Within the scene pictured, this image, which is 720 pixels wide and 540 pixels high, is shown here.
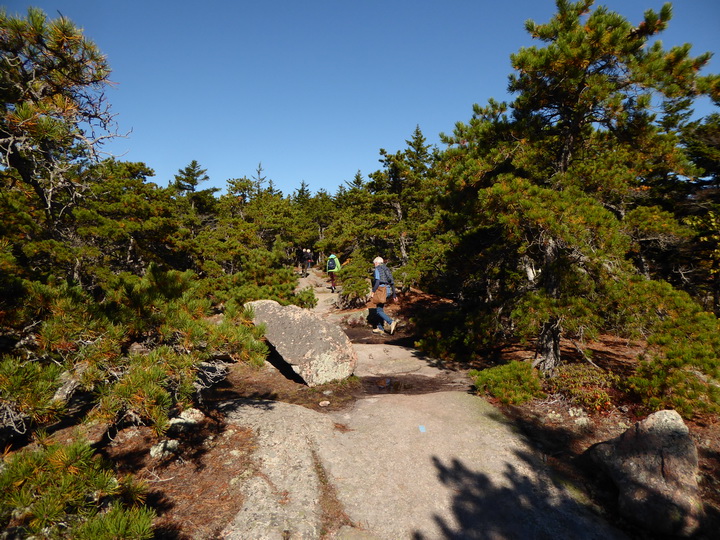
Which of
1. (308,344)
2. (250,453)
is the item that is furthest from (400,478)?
(308,344)

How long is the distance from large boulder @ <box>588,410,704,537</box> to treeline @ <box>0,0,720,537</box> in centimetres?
142

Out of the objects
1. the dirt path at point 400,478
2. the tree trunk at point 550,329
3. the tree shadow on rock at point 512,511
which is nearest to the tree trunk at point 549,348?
the tree trunk at point 550,329

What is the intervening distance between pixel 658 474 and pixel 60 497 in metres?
6.35

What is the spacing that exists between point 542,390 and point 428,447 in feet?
10.9

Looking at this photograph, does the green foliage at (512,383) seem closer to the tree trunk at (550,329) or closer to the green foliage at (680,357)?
the tree trunk at (550,329)

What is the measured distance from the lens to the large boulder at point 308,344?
8.45 m

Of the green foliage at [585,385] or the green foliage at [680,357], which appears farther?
the green foliage at [585,385]

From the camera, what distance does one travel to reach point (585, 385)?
22.4 feet

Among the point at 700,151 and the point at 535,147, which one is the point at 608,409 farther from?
the point at 700,151

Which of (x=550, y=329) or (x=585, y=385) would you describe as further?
(x=550, y=329)

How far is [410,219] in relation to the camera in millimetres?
20375

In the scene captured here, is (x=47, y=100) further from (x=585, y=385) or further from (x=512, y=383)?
(x=585, y=385)

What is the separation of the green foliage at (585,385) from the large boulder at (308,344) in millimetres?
4982

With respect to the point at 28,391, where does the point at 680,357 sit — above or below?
below
